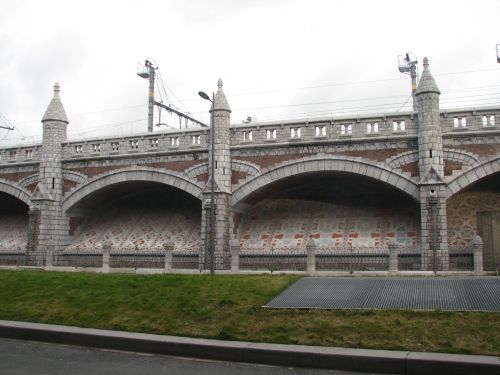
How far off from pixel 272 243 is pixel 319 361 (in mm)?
16141

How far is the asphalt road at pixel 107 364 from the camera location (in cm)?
798

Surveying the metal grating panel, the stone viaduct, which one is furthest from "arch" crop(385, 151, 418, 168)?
the metal grating panel

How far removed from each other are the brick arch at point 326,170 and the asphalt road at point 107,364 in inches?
578

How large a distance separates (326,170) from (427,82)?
5.16 metres

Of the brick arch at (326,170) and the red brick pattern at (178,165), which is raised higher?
the red brick pattern at (178,165)

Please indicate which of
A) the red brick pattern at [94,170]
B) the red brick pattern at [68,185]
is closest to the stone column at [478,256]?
the red brick pattern at [94,170]

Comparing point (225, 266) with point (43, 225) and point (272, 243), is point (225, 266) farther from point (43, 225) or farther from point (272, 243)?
point (43, 225)

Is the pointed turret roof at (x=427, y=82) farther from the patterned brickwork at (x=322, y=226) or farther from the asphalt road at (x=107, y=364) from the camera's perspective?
the asphalt road at (x=107, y=364)

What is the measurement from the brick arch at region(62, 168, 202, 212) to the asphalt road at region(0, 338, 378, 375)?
Answer: 15.5 metres

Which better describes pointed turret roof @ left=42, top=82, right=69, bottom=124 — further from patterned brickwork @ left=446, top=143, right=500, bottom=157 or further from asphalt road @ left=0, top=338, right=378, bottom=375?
asphalt road @ left=0, top=338, right=378, bottom=375

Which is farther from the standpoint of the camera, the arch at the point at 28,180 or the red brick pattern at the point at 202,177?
the arch at the point at 28,180

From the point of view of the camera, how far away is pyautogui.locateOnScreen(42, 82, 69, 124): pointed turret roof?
2819 cm

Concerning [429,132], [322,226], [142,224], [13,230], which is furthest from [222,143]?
[13,230]

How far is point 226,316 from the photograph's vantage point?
10.4 metres
